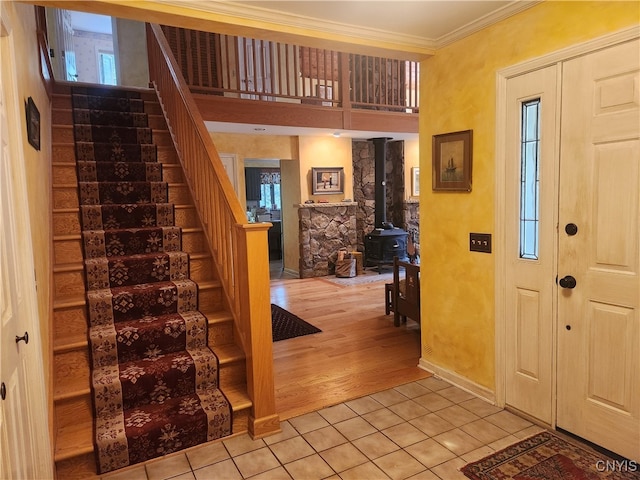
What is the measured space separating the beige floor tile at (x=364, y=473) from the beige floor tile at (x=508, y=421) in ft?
2.83

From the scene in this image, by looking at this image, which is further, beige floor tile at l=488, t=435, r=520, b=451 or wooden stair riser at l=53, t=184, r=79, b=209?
wooden stair riser at l=53, t=184, r=79, b=209

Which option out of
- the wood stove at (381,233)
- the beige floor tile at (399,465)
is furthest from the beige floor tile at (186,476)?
the wood stove at (381,233)

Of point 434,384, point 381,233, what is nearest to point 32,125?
point 434,384

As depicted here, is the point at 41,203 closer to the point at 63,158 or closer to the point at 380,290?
the point at 63,158

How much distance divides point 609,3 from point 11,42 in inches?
108

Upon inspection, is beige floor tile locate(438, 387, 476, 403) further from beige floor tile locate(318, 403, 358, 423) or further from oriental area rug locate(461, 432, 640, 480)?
beige floor tile locate(318, 403, 358, 423)

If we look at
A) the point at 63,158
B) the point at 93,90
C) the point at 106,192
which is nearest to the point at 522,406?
the point at 106,192

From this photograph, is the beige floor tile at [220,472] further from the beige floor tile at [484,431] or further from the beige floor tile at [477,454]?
the beige floor tile at [484,431]

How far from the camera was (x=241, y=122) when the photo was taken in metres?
5.62

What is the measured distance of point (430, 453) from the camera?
2316 millimetres

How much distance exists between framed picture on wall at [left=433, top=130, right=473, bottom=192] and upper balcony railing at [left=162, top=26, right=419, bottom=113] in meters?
3.06

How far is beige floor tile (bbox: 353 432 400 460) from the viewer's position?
7.64 feet

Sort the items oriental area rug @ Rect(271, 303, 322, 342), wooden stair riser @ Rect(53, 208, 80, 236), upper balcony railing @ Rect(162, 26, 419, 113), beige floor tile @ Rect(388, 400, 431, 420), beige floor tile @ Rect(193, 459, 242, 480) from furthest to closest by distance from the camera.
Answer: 1. upper balcony railing @ Rect(162, 26, 419, 113)
2. oriental area rug @ Rect(271, 303, 322, 342)
3. wooden stair riser @ Rect(53, 208, 80, 236)
4. beige floor tile @ Rect(388, 400, 431, 420)
5. beige floor tile @ Rect(193, 459, 242, 480)

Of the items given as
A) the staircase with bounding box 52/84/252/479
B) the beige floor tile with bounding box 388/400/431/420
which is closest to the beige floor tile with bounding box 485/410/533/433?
the beige floor tile with bounding box 388/400/431/420
